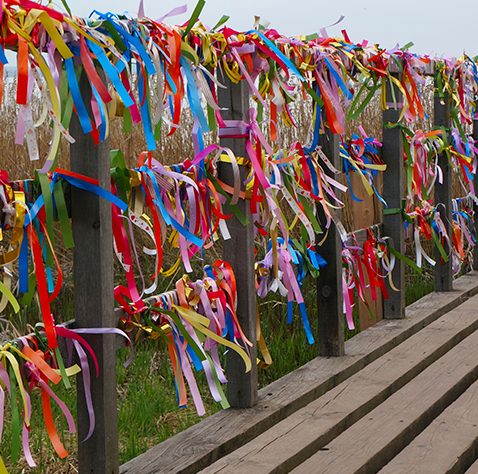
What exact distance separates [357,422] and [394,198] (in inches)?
51.7

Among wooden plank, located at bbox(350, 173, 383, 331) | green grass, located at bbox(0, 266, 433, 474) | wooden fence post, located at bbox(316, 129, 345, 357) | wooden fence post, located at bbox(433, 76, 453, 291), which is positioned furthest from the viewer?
wooden fence post, located at bbox(433, 76, 453, 291)

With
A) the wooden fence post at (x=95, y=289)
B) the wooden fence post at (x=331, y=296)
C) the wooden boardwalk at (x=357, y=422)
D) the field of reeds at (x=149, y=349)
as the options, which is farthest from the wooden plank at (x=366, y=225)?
the wooden fence post at (x=95, y=289)

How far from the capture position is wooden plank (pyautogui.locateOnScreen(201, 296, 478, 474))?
1.81m

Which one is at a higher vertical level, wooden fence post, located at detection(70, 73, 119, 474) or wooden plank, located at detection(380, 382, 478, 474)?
wooden fence post, located at detection(70, 73, 119, 474)

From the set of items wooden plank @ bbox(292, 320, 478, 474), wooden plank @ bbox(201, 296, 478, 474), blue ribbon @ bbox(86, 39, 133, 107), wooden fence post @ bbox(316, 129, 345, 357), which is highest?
blue ribbon @ bbox(86, 39, 133, 107)

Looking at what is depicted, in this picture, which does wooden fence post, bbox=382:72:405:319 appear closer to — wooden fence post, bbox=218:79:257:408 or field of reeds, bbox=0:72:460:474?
field of reeds, bbox=0:72:460:474

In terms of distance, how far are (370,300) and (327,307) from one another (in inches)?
18.7

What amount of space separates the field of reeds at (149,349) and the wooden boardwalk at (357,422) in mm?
269

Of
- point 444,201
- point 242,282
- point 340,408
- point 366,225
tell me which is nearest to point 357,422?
point 340,408

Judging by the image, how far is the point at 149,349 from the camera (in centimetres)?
354

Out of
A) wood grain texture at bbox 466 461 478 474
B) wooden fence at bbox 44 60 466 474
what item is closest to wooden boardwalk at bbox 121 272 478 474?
wood grain texture at bbox 466 461 478 474

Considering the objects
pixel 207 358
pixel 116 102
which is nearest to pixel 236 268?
pixel 207 358

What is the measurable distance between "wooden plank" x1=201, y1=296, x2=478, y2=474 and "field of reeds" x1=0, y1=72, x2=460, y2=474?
1.21ft

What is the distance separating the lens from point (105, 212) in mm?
1550
